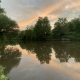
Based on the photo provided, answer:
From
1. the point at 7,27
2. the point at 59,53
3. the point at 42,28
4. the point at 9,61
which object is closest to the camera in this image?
the point at 9,61

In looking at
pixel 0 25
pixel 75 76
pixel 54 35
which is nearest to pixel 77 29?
pixel 54 35

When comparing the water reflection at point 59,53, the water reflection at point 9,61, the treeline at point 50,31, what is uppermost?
the treeline at point 50,31

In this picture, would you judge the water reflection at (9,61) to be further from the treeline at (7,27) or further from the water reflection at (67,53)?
the treeline at (7,27)

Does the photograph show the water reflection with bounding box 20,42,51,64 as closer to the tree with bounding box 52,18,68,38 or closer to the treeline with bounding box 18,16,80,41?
the treeline with bounding box 18,16,80,41

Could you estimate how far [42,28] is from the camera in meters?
81.9

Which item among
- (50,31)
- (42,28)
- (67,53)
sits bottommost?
(67,53)

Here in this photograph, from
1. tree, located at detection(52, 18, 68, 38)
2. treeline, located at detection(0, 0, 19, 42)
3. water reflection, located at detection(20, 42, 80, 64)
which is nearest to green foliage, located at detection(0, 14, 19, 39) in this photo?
treeline, located at detection(0, 0, 19, 42)

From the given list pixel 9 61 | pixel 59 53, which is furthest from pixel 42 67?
pixel 59 53

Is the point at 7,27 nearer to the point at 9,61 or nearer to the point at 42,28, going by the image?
the point at 42,28

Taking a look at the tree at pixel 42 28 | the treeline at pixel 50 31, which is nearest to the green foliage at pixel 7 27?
the tree at pixel 42 28

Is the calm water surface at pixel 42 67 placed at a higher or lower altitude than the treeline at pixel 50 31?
lower

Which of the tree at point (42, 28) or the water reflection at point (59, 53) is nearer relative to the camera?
the water reflection at point (59, 53)

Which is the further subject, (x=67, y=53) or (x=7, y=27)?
(x=7, y=27)

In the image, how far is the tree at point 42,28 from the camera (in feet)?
266
